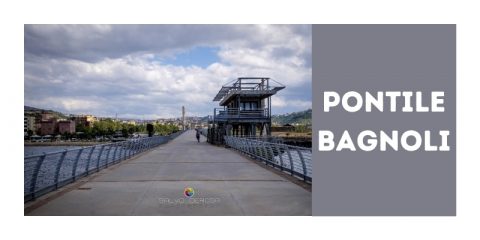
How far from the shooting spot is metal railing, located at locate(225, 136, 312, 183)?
1101 centimetres

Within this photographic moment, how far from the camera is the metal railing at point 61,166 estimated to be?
26.8 feet

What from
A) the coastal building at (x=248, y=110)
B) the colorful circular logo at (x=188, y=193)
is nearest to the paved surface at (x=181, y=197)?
the colorful circular logo at (x=188, y=193)

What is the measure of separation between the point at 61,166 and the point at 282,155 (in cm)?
713

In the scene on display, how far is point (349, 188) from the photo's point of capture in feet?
22.2

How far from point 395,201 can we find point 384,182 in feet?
1.11

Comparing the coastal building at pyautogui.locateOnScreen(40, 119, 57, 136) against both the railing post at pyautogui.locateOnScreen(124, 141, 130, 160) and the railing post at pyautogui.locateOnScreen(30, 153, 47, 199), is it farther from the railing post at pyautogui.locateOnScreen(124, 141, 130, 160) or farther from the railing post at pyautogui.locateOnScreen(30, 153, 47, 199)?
the railing post at pyautogui.locateOnScreen(30, 153, 47, 199)

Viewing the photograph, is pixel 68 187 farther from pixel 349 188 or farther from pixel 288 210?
pixel 349 188

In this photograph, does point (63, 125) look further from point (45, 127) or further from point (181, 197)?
point (181, 197)

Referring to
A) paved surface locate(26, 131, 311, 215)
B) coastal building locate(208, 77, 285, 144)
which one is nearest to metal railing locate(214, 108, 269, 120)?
coastal building locate(208, 77, 285, 144)

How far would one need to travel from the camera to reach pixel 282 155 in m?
14.5

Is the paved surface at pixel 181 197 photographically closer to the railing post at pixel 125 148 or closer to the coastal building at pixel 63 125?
the railing post at pixel 125 148

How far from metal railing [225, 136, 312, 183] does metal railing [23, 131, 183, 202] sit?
18.6ft

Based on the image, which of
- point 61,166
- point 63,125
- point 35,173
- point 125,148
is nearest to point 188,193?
point 35,173

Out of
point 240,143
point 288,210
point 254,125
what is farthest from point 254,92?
point 288,210
